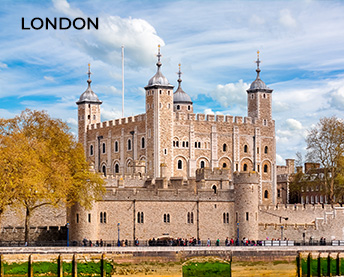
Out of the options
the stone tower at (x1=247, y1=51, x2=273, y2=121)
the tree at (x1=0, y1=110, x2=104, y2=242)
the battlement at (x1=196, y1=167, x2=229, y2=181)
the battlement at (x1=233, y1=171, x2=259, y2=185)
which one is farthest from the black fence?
the stone tower at (x1=247, y1=51, x2=273, y2=121)

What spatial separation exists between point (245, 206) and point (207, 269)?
12764 millimetres

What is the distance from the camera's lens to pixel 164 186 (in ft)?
235

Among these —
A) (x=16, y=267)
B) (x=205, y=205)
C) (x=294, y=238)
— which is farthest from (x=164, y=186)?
(x=16, y=267)

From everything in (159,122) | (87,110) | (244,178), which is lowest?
(244,178)

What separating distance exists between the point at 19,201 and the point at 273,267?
1858 centimetres

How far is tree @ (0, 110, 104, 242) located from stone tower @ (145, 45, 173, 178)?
2383 cm

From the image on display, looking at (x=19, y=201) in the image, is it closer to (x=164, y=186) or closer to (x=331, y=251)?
(x=164, y=186)

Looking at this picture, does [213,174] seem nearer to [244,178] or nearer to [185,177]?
A: [244,178]

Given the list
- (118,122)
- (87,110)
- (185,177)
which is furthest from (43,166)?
(87,110)

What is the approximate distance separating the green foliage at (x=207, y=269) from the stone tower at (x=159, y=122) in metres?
37.1

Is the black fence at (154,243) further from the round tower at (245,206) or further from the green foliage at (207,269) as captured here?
the green foliage at (207,269)

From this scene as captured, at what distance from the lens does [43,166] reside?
63.8 m

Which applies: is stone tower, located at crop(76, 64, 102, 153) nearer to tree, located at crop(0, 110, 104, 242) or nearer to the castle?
the castle

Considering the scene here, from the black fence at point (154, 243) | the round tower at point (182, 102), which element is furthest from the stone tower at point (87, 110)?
the black fence at point (154, 243)
